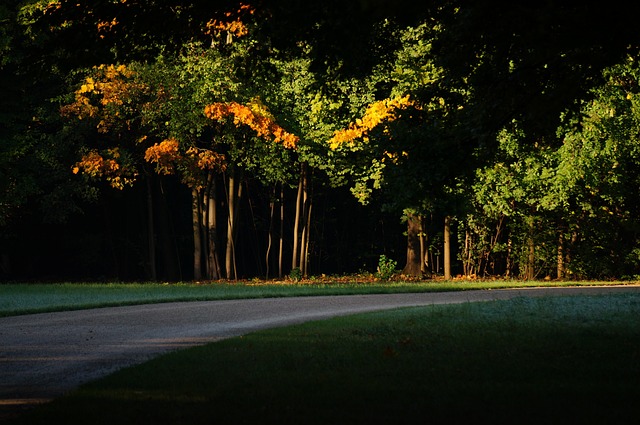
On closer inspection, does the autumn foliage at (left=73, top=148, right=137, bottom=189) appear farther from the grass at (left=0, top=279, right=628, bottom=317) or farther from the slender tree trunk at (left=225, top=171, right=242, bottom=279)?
the slender tree trunk at (left=225, top=171, right=242, bottom=279)

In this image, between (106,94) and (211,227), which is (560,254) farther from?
(106,94)

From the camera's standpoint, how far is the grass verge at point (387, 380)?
303 inches

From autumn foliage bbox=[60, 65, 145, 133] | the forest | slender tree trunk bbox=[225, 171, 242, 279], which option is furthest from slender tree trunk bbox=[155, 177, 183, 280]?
autumn foliage bbox=[60, 65, 145, 133]

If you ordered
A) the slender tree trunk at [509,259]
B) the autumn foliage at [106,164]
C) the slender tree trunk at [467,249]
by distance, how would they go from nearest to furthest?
the autumn foliage at [106,164] < the slender tree trunk at [509,259] < the slender tree trunk at [467,249]

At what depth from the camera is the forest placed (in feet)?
38.5

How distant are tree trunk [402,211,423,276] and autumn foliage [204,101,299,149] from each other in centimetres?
623

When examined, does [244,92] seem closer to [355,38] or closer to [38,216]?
[38,216]

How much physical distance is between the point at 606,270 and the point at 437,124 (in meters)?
19.9

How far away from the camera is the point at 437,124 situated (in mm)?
14938

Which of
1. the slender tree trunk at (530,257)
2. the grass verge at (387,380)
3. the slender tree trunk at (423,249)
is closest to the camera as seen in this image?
the grass verge at (387,380)

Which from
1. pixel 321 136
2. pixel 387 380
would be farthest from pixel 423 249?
pixel 387 380

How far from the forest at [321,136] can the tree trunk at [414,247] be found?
0.06 meters

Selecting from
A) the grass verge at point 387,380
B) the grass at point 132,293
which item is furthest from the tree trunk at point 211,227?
the grass verge at point 387,380

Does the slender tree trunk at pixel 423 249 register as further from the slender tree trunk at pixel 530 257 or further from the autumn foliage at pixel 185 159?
the autumn foliage at pixel 185 159
